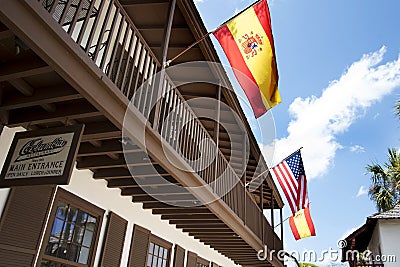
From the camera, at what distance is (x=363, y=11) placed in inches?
677

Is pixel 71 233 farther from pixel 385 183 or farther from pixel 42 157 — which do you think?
pixel 385 183

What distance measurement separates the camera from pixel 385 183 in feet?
67.4

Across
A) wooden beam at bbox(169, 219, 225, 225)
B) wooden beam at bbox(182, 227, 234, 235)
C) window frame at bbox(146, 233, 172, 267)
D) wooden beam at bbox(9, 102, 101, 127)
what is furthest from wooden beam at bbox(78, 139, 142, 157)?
wooden beam at bbox(182, 227, 234, 235)

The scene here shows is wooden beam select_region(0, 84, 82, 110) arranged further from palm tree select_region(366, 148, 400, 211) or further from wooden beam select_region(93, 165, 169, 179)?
palm tree select_region(366, 148, 400, 211)

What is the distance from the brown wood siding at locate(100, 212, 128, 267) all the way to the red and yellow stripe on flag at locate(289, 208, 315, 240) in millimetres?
7864

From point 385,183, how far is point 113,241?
Result: 19.0m

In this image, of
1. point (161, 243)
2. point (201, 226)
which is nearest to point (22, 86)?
point (161, 243)

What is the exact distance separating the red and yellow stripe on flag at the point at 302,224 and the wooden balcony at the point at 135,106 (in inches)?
112

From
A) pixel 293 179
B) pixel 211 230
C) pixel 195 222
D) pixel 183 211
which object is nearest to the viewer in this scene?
pixel 183 211

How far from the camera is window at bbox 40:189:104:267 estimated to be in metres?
4.74

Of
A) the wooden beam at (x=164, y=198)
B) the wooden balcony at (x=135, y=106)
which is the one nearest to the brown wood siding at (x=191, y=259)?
the wooden balcony at (x=135, y=106)

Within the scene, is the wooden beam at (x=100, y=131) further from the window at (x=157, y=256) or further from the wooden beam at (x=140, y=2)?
the window at (x=157, y=256)

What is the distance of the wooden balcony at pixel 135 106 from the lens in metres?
3.08

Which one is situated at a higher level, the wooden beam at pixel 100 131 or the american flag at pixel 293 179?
the american flag at pixel 293 179
